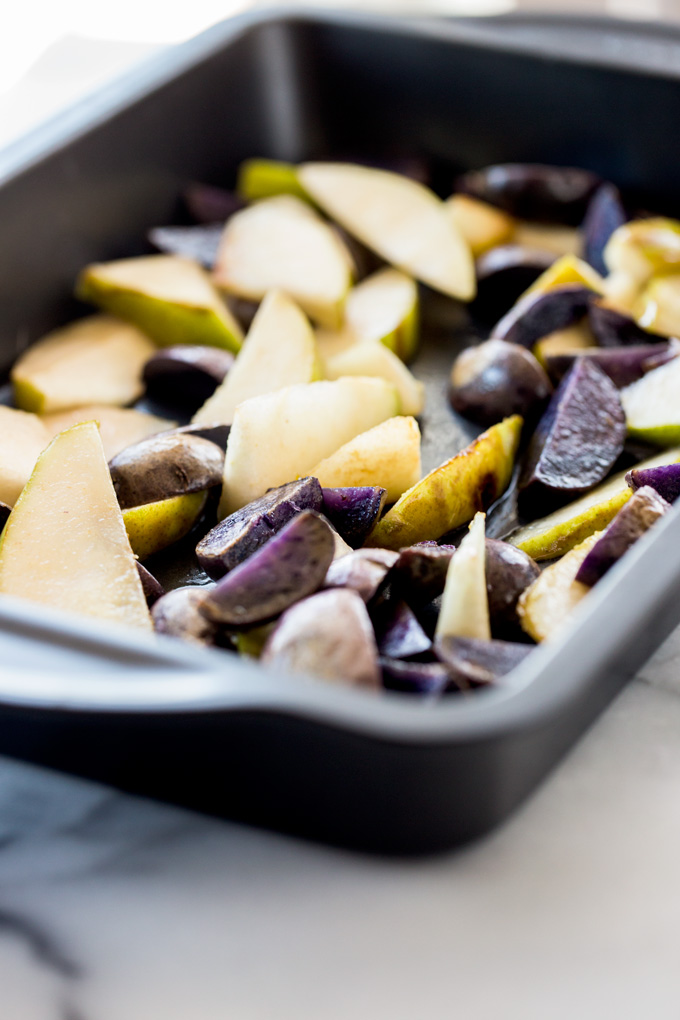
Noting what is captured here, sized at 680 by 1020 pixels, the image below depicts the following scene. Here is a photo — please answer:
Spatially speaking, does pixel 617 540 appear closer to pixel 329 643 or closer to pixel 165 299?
pixel 329 643

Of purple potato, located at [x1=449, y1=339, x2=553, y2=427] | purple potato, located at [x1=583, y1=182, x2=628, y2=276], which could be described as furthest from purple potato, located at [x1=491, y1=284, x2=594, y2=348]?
purple potato, located at [x1=583, y1=182, x2=628, y2=276]

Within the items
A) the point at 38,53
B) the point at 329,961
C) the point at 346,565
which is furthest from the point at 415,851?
the point at 38,53

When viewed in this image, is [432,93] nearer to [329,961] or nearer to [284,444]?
[284,444]

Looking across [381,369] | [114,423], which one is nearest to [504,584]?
[381,369]

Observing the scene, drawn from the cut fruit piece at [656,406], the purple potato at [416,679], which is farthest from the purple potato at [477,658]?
the cut fruit piece at [656,406]

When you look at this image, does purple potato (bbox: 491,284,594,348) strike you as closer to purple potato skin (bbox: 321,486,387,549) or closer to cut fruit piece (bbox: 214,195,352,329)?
cut fruit piece (bbox: 214,195,352,329)
